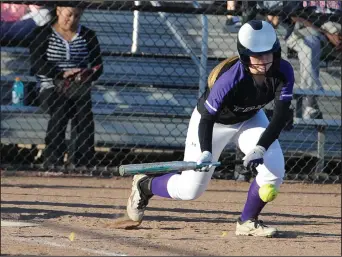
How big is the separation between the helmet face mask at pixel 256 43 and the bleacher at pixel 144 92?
12.9 feet

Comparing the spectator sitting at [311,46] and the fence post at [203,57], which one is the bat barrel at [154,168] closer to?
the fence post at [203,57]

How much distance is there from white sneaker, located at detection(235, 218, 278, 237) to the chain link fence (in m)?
2.64

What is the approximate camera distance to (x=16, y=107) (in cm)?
1039

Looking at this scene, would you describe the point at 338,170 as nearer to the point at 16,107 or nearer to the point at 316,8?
the point at 316,8

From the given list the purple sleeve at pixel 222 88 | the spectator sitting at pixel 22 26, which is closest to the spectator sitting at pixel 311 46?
the spectator sitting at pixel 22 26

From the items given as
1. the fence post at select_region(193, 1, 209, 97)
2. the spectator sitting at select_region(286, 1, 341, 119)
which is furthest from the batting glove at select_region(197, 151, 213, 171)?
the spectator sitting at select_region(286, 1, 341, 119)

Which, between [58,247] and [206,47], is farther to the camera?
[206,47]

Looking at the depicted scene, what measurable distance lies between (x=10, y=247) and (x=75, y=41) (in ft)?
13.8

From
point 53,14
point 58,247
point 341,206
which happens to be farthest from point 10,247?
point 53,14

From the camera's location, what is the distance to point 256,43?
652 centimetres

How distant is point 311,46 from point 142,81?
1.96m

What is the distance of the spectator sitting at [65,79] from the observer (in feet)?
33.1

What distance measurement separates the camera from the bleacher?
1066cm

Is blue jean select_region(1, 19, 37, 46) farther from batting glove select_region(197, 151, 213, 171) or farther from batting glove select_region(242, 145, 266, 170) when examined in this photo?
batting glove select_region(242, 145, 266, 170)
